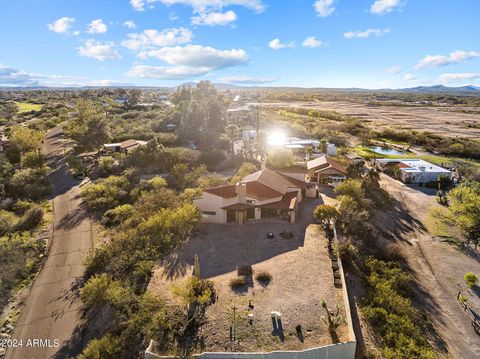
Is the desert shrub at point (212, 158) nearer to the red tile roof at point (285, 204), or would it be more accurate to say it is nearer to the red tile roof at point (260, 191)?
the red tile roof at point (260, 191)

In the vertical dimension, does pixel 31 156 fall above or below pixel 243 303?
above

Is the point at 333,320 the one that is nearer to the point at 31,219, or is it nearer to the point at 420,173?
the point at 31,219

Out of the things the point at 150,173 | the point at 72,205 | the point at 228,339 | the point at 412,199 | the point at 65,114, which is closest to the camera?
the point at 228,339

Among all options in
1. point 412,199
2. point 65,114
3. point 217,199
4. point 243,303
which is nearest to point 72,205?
point 217,199

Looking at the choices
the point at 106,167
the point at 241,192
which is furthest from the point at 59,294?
the point at 106,167

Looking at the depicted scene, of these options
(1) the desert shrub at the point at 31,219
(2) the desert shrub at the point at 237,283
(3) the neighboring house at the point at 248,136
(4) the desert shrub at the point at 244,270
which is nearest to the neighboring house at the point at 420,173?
(3) the neighboring house at the point at 248,136

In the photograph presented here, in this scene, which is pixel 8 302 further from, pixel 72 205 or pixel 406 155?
pixel 406 155
